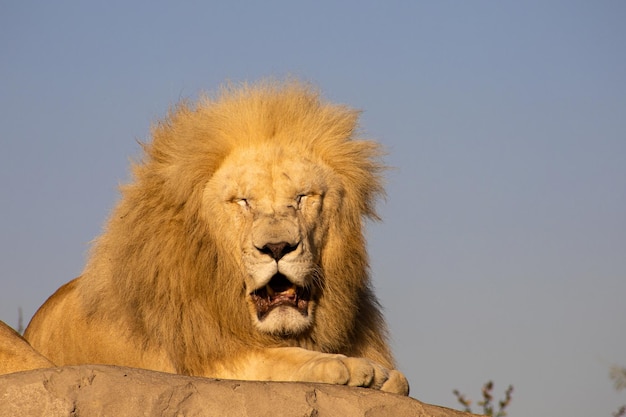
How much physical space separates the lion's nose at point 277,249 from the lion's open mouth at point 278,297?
0.21 m

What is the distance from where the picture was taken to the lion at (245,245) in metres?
5.74

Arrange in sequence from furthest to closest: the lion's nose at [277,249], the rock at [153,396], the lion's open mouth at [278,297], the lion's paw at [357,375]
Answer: the lion's open mouth at [278,297] < the lion's nose at [277,249] < the lion's paw at [357,375] < the rock at [153,396]

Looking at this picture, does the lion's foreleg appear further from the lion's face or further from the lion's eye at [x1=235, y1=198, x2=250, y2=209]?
the lion's eye at [x1=235, y1=198, x2=250, y2=209]

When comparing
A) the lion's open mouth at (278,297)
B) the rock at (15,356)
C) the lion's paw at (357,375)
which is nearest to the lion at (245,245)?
the lion's open mouth at (278,297)

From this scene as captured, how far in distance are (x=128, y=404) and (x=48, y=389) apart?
0.86 feet

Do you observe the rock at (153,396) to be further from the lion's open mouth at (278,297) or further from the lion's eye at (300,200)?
the lion's eye at (300,200)

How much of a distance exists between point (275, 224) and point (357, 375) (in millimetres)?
901

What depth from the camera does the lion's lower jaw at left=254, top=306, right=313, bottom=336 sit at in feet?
18.9

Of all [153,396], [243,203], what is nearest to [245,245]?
[243,203]

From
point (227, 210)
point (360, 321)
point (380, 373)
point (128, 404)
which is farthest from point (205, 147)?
point (128, 404)

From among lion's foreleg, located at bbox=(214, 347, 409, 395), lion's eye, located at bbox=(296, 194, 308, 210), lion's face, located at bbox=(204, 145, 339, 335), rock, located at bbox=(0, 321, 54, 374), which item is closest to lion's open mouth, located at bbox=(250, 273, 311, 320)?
lion's face, located at bbox=(204, 145, 339, 335)

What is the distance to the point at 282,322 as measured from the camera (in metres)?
5.75

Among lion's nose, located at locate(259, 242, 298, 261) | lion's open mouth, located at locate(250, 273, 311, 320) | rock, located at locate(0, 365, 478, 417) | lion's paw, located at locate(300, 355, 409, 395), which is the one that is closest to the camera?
rock, located at locate(0, 365, 478, 417)

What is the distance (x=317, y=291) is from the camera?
5.90 meters
